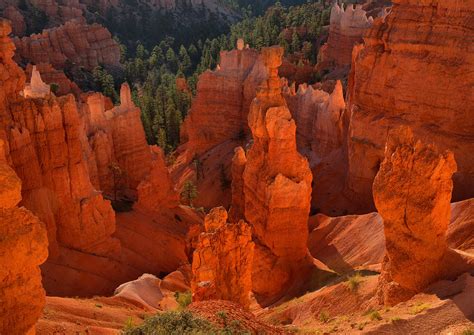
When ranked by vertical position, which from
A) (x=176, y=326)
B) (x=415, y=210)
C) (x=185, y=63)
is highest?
(x=415, y=210)

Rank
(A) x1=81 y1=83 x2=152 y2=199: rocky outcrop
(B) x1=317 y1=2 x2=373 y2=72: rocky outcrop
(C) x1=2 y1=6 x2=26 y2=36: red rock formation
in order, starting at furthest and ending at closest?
(C) x1=2 y1=6 x2=26 y2=36: red rock formation → (B) x1=317 y1=2 x2=373 y2=72: rocky outcrop → (A) x1=81 y1=83 x2=152 y2=199: rocky outcrop

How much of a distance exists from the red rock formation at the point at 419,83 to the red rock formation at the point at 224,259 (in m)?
11.6

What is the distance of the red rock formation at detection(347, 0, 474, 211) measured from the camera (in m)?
22.3

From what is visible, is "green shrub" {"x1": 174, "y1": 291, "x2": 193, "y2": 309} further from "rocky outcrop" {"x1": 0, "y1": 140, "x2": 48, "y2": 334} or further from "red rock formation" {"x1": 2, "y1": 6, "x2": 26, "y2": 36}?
"red rock formation" {"x1": 2, "y1": 6, "x2": 26, "y2": 36}

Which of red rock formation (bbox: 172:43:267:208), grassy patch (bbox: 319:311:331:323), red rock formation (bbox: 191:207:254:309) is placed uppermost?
red rock formation (bbox: 191:207:254:309)

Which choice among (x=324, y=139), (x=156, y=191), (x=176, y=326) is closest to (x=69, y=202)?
(x=156, y=191)

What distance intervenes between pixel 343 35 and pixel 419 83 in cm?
3204

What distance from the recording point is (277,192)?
1988cm

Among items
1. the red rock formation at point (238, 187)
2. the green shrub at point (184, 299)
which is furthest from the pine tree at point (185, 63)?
the green shrub at point (184, 299)

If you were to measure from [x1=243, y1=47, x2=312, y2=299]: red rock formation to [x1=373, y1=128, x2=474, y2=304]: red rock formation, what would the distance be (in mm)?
6646

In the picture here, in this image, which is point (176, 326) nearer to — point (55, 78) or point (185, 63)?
point (55, 78)

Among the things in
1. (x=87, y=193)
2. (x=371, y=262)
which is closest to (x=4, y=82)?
(x=87, y=193)

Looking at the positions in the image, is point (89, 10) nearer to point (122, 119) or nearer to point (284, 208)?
point (122, 119)

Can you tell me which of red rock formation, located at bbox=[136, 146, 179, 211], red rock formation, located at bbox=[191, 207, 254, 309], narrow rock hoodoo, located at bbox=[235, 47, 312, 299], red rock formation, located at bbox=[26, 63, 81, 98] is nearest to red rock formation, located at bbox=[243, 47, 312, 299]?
narrow rock hoodoo, located at bbox=[235, 47, 312, 299]
